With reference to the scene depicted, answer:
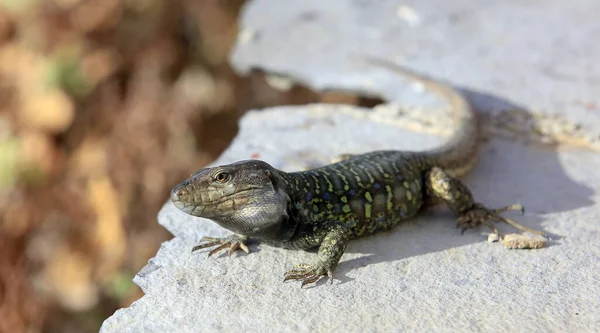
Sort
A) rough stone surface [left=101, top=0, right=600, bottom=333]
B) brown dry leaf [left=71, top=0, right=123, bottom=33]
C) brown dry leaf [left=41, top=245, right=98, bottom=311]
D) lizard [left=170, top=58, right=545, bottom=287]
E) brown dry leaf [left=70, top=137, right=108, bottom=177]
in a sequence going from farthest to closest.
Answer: brown dry leaf [left=71, top=0, right=123, bottom=33], brown dry leaf [left=70, top=137, right=108, bottom=177], brown dry leaf [left=41, top=245, right=98, bottom=311], lizard [left=170, top=58, right=545, bottom=287], rough stone surface [left=101, top=0, right=600, bottom=333]

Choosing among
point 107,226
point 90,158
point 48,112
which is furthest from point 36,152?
point 107,226

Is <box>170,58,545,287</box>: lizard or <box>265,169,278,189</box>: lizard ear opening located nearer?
<box>170,58,545,287</box>: lizard

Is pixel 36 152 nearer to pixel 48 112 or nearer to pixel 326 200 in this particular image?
pixel 48 112

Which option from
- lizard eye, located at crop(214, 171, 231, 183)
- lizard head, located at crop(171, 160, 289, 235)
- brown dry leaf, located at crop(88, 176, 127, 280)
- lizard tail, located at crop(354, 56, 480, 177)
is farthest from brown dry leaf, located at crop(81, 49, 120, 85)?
lizard eye, located at crop(214, 171, 231, 183)

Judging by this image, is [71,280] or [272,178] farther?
[71,280]

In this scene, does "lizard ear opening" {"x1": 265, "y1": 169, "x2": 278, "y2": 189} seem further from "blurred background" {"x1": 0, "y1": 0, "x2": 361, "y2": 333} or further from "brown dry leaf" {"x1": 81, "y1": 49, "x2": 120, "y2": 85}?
"brown dry leaf" {"x1": 81, "y1": 49, "x2": 120, "y2": 85}

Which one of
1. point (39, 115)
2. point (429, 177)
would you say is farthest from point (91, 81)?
point (429, 177)

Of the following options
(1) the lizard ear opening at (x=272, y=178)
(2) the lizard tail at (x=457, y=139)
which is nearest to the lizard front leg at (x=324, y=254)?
(1) the lizard ear opening at (x=272, y=178)
